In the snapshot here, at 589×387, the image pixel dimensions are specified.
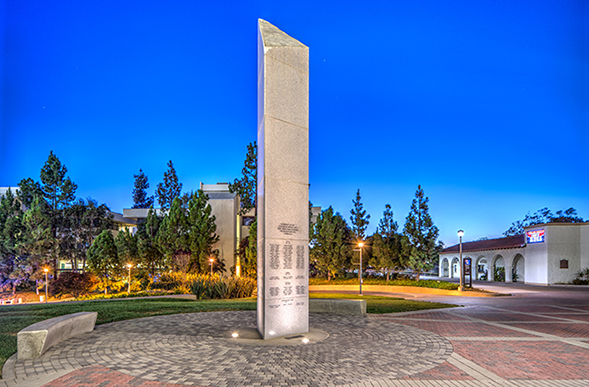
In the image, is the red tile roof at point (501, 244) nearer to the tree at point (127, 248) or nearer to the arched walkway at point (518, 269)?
the arched walkway at point (518, 269)

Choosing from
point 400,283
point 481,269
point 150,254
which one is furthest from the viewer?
point 481,269

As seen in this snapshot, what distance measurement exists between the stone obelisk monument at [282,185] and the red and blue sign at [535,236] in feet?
118

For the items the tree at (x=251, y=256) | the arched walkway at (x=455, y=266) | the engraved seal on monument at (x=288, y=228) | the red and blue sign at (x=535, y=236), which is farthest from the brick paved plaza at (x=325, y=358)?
the arched walkway at (x=455, y=266)

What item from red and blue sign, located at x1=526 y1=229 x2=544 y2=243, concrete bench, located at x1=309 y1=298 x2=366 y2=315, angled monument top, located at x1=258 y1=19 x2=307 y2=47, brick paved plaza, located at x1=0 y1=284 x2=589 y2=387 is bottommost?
concrete bench, located at x1=309 y1=298 x2=366 y2=315

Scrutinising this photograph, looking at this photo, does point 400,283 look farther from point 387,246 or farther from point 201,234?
point 201,234

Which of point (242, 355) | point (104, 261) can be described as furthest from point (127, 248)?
point (242, 355)

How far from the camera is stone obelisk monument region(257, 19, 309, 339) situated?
8836 mm

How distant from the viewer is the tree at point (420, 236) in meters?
34.1

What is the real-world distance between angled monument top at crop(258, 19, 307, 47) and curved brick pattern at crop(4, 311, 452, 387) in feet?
22.7

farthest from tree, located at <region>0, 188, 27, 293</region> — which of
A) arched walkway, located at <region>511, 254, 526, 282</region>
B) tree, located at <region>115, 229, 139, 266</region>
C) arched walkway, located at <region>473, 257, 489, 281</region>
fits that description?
arched walkway, located at <region>473, 257, 489, 281</region>

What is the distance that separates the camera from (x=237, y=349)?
7.64m

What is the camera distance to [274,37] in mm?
9695

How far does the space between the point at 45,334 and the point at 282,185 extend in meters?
5.55

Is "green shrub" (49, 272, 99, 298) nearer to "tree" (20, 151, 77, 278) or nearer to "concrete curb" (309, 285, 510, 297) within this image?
"tree" (20, 151, 77, 278)
